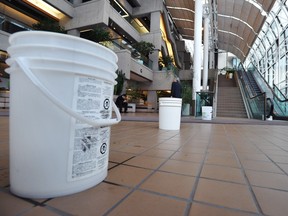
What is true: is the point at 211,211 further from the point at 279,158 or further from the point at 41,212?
the point at 279,158

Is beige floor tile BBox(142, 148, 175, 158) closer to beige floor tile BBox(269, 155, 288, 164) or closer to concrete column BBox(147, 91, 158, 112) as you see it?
beige floor tile BBox(269, 155, 288, 164)

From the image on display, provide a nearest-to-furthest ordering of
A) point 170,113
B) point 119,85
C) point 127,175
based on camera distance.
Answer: point 127,175, point 170,113, point 119,85

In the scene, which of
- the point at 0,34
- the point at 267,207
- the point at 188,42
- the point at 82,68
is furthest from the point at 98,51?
the point at 188,42

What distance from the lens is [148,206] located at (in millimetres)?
776

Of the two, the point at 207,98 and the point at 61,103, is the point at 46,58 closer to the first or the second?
the point at 61,103

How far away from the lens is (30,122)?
2.54 ft

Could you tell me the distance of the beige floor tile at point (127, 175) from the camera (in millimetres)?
1018

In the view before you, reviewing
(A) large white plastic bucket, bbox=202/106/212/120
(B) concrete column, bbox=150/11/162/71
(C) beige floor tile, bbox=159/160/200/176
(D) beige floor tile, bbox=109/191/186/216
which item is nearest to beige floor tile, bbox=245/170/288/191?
(C) beige floor tile, bbox=159/160/200/176

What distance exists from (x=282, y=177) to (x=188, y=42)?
29291 mm

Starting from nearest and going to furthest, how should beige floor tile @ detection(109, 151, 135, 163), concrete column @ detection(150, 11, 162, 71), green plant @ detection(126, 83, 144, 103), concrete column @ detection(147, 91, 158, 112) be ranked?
beige floor tile @ detection(109, 151, 135, 163) < green plant @ detection(126, 83, 144, 103) < concrete column @ detection(147, 91, 158, 112) < concrete column @ detection(150, 11, 162, 71)

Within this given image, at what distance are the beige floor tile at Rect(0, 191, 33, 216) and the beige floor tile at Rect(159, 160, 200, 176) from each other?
780mm

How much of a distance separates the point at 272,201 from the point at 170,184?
467 millimetres

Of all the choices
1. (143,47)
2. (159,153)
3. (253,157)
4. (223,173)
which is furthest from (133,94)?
(223,173)

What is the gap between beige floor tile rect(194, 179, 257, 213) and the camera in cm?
82
